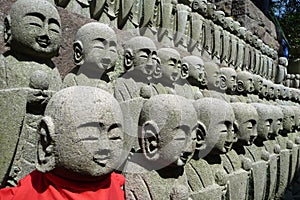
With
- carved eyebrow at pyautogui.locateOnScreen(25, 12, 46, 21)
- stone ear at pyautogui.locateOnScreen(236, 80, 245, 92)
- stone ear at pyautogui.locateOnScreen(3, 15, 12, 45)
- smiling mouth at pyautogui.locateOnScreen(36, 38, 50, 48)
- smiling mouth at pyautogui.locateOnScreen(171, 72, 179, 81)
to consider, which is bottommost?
stone ear at pyautogui.locateOnScreen(236, 80, 245, 92)

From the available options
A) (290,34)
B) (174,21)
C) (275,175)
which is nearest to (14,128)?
(275,175)

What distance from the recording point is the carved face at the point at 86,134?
170cm

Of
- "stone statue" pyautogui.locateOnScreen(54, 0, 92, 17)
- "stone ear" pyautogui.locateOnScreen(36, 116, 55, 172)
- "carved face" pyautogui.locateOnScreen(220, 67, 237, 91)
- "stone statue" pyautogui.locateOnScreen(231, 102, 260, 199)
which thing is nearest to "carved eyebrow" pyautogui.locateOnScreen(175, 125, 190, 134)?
"stone ear" pyautogui.locateOnScreen(36, 116, 55, 172)

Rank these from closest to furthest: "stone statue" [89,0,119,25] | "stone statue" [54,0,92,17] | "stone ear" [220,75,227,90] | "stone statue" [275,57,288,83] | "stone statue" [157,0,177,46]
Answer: "stone statue" [54,0,92,17] → "stone statue" [89,0,119,25] → "stone ear" [220,75,227,90] → "stone statue" [157,0,177,46] → "stone statue" [275,57,288,83]

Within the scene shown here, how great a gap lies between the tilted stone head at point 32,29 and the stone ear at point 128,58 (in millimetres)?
1117

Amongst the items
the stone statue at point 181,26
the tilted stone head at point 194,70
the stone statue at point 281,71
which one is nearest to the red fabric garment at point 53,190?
the tilted stone head at point 194,70

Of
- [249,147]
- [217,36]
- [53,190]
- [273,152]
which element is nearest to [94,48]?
[53,190]

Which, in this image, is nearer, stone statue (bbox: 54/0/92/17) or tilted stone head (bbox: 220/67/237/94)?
stone statue (bbox: 54/0/92/17)

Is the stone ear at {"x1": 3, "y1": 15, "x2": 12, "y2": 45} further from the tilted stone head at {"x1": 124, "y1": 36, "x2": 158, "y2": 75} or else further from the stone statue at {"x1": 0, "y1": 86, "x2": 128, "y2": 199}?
the tilted stone head at {"x1": 124, "y1": 36, "x2": 158, "y2": 75}

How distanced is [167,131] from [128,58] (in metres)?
1.65

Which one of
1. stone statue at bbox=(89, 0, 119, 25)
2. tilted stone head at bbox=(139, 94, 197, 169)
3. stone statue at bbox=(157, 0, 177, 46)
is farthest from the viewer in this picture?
stone statue at bbox=(157, 0, 177, 46)

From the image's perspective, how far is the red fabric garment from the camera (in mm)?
1713

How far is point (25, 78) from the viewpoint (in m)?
2.55

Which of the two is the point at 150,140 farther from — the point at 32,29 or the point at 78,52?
the point at 78,52
